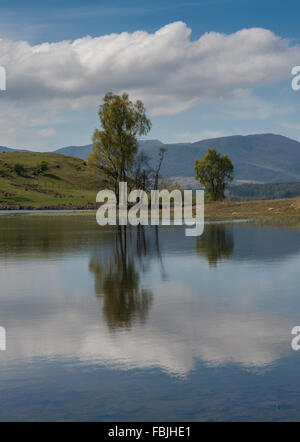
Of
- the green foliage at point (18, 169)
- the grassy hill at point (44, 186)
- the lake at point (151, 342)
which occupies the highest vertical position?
the green foliage at point (18, 169)

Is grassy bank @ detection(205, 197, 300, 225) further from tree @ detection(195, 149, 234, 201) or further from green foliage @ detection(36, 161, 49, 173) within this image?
green foliage @ detection(36, 161, 49, 173)

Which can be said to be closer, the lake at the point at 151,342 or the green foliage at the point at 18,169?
the lake at the point at 151,342

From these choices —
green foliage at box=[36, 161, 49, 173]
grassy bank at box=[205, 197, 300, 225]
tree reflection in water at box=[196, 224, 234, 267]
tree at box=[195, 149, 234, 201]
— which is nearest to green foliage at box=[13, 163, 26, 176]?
green foliage at box=[36, 161, 49, 173]

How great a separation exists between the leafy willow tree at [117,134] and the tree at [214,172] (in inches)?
875

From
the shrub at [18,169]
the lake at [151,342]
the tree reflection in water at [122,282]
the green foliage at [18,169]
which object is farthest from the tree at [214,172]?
the shrub at [18,169]

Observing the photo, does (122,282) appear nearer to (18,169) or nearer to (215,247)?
(215,247)

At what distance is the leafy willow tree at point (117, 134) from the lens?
7319 centimetres

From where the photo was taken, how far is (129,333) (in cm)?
934

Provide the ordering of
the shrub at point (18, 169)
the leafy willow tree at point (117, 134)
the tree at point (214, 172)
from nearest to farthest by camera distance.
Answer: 1. the leafy willow tree at point (117, 134)
2. the tree at point (214, 172)
3. the shrub at point (18, 169)

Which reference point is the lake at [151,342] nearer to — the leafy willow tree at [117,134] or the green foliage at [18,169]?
the leafy willow tree at [117,134]

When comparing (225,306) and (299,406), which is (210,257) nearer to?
(225,306)

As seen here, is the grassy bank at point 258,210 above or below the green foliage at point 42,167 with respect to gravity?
below

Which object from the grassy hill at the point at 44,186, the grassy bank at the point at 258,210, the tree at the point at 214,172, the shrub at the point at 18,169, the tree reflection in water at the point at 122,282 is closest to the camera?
the tree reflection in water at the point at 122,282

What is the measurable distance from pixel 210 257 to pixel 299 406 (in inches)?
563
